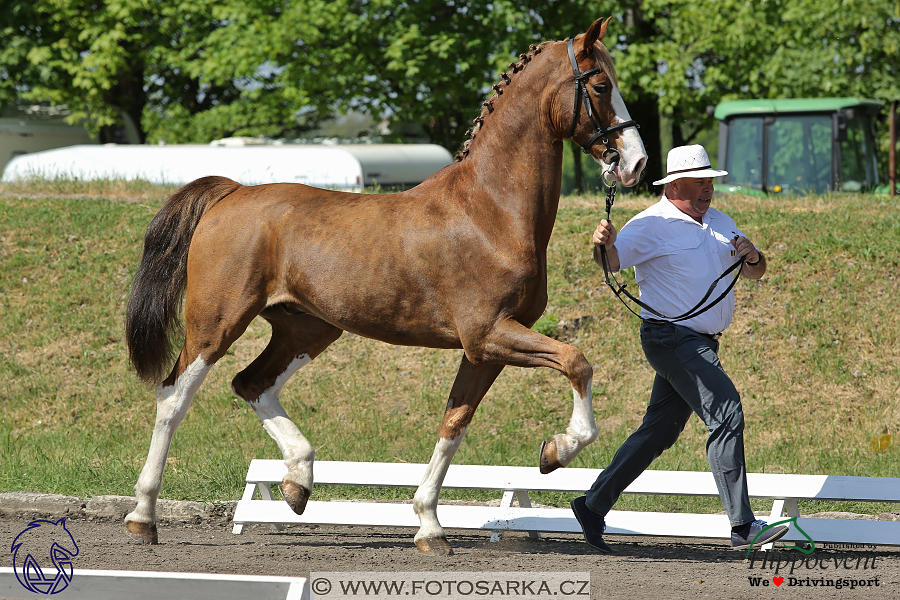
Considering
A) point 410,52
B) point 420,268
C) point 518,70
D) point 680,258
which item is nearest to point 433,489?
point 420,268

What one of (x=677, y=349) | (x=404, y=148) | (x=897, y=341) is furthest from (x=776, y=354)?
(x=404, y=148)

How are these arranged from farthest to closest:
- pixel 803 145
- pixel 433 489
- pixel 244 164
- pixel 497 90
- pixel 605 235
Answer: pixel 244 164
pixel 803 145
pixel 433 489
pixel 497 90
pixel 605 235

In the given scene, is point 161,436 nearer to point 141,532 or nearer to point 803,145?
point 141,532

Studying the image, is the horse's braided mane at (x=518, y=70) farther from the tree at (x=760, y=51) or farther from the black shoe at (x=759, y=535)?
the tree at (x=760, y=51)

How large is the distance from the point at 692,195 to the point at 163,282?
3.12 metres

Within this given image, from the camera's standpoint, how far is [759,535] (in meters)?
4.26

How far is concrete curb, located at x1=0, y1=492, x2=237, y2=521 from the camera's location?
6.01 meters

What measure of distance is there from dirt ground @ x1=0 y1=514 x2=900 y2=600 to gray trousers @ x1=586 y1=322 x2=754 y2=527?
369 mm

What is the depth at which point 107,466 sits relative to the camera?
6.85m

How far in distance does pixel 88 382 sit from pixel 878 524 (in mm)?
6980

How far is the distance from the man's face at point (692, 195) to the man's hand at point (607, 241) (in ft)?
1.47

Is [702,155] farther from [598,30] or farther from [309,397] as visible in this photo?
[309,397]

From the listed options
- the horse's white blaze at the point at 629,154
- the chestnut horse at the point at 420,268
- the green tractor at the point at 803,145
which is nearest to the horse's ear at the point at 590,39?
the chestnut horse at the point at 420,268

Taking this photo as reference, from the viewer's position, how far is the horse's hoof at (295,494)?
4.67m
